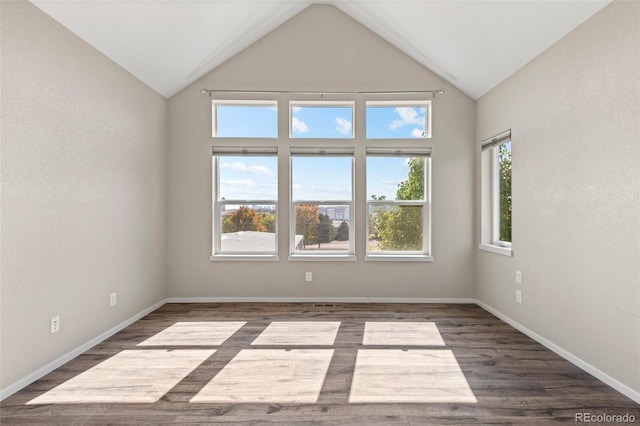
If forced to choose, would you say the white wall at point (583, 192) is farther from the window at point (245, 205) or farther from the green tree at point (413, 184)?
the window at point (245, 205)

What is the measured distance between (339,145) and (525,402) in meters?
3.09

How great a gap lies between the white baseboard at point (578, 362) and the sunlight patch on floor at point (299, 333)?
1782 millimetres

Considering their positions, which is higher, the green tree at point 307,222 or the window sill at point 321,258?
the green tree at point 307,222

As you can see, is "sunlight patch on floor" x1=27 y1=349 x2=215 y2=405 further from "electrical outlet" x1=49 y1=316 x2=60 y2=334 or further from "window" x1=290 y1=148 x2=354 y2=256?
"window" x1=290 y1=148 x2=354 y2=256

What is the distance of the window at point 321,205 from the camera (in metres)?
4.12

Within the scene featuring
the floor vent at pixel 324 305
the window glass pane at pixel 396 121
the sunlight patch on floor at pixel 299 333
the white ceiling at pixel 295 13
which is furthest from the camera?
the window glass pane at pixel 396 121

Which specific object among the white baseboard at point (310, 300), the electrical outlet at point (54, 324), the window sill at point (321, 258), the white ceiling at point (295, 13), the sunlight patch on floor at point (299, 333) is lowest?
the sunlight patch on floor at point (299, 333)

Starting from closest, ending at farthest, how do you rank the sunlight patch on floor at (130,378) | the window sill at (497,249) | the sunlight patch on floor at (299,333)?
the sunlight patch on floor at (130,378) < the sunlight patch on floor at (299,333) < the window sill at (497,249)

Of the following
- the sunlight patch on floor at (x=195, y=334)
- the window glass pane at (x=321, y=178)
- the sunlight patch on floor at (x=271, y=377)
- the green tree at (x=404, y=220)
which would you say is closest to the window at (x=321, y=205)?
the window glass pane at (x=321, y=178)

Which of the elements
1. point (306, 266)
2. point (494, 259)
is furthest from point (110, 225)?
point (494, 259)

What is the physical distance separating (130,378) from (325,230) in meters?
2.57

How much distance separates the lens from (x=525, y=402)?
196 centimetres

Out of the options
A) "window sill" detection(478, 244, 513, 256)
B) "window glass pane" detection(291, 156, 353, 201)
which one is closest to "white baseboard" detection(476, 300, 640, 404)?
"window sill" detection(478, 244, 513, 256)

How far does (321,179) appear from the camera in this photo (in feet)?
13.5
